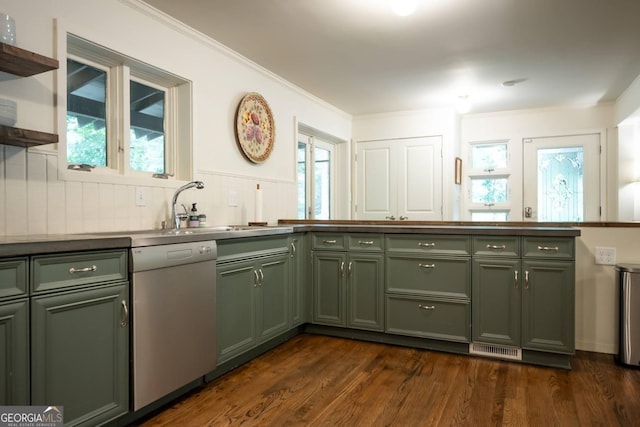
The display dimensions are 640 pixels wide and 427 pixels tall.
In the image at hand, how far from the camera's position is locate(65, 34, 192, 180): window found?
224 cm

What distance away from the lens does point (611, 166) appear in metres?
4.84

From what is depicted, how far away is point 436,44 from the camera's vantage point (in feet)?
10.3

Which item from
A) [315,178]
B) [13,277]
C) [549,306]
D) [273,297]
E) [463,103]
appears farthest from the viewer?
[315,178]

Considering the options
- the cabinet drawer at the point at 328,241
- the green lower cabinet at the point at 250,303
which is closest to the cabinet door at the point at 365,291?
the cabinet drawer at the point at 328,241

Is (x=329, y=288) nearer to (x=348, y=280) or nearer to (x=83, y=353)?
(x=348, y=280)

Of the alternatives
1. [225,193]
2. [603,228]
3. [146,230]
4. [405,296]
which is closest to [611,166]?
[603,228]

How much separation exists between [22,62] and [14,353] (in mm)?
1142

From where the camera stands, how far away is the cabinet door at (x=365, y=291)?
10.0ft

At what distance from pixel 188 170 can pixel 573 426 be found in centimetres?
256

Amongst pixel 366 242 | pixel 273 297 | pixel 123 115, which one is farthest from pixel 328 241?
pixel 123 115

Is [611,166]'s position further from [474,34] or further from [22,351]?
[22,351]

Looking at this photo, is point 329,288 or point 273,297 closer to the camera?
point 273,297

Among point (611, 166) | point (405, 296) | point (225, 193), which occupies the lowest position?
point (405, 296)

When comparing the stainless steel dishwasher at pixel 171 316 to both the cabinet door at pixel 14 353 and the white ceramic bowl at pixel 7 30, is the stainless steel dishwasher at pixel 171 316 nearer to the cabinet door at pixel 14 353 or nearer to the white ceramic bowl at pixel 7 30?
the cabinet door at pixel 14 353
